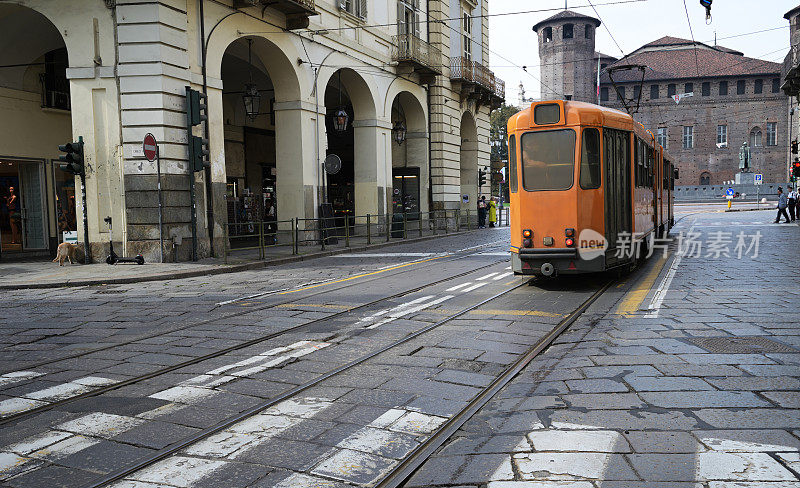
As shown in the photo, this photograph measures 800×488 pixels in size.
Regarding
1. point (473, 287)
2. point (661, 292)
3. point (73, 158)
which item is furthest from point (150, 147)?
point (661, 292)

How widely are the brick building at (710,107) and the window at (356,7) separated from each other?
192 feet

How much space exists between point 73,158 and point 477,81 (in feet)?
67.7

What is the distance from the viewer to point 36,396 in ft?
15.6

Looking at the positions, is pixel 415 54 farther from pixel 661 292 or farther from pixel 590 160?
pixel 661 292

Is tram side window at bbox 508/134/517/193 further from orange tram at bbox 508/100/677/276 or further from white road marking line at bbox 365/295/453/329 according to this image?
white road marking line at bbox 365/295/453/329

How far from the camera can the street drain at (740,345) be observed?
5.63 m

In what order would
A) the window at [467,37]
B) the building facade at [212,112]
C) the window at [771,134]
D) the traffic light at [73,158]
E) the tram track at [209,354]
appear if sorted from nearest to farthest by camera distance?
the tram track at [209,354] → the traffic light at [73,158] → the building facade at [212,112] → the window at [467,37] → the window at [771,134]

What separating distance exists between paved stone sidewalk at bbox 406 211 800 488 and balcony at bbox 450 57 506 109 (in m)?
23.7

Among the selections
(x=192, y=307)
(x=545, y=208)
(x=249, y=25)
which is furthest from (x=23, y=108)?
(x=545, y=208)

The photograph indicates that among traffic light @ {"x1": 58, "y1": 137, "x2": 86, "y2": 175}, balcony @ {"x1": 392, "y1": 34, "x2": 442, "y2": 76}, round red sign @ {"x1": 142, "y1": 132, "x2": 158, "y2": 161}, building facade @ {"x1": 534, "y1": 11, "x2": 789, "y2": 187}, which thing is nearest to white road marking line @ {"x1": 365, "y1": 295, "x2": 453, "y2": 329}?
round red sign @ {"x1": 142, "y1": 132, "x2": 158, "y2": 161}

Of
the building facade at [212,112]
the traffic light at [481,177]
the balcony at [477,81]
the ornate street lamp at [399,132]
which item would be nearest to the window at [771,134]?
the balcony at [477,81]

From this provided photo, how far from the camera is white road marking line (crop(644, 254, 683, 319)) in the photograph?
7.68 metres

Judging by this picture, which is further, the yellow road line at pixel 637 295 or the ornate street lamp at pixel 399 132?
the ornate street lamp at pixel 399 132

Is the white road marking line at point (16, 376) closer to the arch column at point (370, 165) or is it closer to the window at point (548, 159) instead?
the window at point (548, 159)
